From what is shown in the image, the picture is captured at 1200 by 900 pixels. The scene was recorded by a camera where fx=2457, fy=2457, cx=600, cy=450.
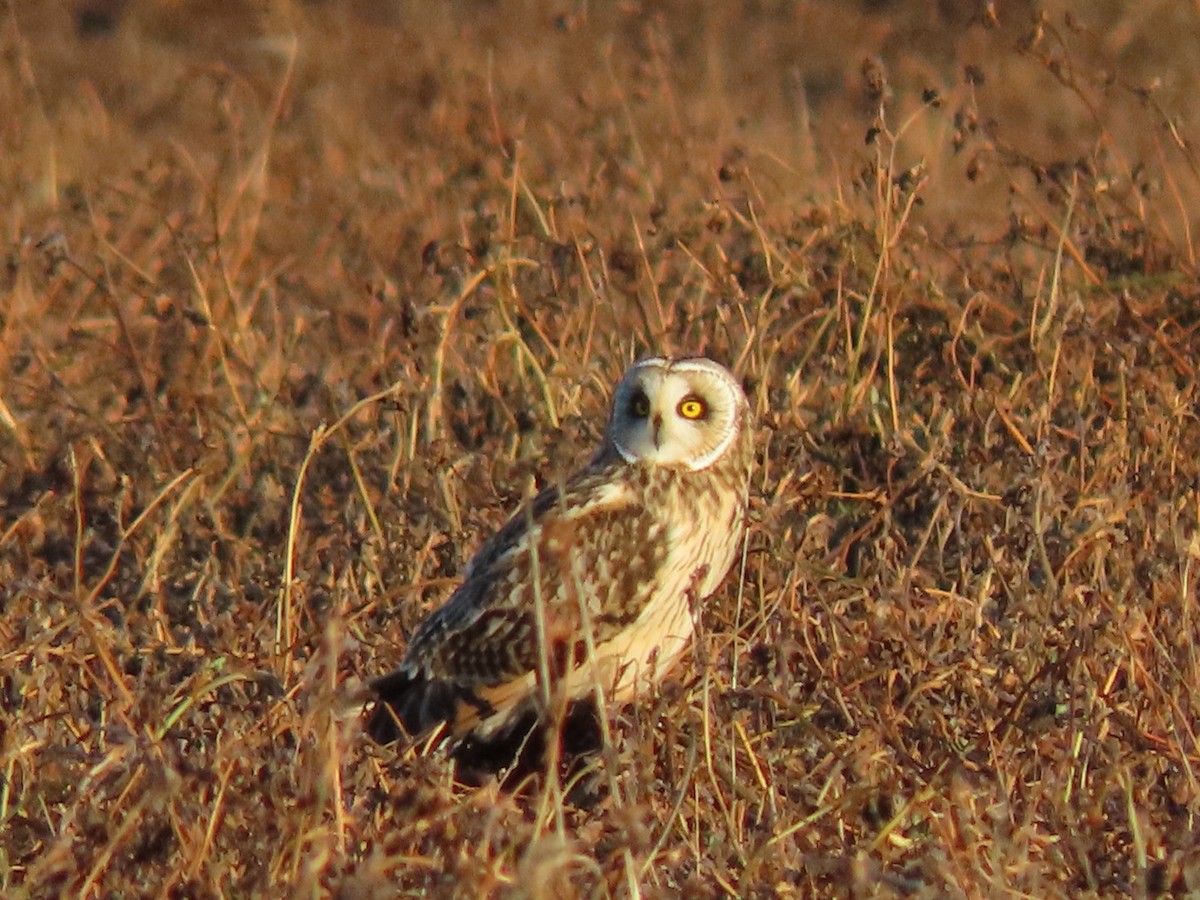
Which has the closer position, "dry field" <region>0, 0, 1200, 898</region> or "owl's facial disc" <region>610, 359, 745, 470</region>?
"dry field" <region>0, 0, 1200, 898</region>

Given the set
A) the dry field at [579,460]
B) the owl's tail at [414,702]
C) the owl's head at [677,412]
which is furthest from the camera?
the owl's head at [677,412]

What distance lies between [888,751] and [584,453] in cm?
180

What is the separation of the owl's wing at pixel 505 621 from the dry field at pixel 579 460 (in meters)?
0.13

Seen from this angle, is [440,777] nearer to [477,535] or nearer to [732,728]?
[732,728]

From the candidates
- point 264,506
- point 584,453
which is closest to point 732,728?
point 584,453

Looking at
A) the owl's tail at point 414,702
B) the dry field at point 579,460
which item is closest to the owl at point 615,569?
the owl's tail at point 414,702

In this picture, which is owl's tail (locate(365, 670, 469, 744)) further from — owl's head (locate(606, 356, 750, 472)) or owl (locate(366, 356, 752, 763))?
owl's head (locate(606, 356, 750, 472))

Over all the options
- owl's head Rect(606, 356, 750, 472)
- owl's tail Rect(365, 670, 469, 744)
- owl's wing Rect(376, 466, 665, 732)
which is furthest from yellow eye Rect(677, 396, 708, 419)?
owl's tail Rect(365, 670, 469, 744)

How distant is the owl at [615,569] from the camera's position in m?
5.06

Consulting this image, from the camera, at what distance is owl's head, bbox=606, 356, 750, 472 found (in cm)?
523

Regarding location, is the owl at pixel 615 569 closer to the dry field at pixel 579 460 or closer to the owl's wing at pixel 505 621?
the owl's wing at pixel 505 621

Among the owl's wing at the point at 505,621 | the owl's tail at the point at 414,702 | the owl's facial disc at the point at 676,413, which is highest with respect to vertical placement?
the owl's facial disc at the point at 676,413

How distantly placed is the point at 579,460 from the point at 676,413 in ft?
1.64

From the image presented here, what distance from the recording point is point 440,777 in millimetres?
4020
